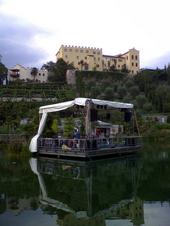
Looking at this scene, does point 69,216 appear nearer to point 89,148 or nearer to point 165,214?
point 165,214

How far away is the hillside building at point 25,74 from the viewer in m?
89.4

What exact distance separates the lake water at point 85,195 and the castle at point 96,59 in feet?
278

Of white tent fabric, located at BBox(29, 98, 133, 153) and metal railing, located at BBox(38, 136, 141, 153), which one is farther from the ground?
white tent fabric, located at BBox(29, 98, 133, 153)

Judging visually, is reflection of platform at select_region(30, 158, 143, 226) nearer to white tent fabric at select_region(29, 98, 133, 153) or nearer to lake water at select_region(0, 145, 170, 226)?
lake water at select_region(0, 145, 170, 226)

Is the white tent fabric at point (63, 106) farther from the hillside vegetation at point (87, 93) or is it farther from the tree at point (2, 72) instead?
the tree at point (2, 72)

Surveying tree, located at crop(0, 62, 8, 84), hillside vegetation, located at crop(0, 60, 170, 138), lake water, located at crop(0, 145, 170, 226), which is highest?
tree, located at crop(0, 62, 8, 84)

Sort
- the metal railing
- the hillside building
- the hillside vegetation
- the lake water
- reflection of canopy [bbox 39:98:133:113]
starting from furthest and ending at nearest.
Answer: the hillside building
the hillside vegetation
reflection of canopy [bbox 39:98:133:113]
the metal railing
the lake water

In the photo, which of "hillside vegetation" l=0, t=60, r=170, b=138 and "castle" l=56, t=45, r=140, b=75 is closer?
"hillside vegetation" l=0, t=60, r=170, b=138

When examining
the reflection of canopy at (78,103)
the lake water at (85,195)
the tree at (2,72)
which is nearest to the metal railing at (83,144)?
the reflection of canopy at (78,103)

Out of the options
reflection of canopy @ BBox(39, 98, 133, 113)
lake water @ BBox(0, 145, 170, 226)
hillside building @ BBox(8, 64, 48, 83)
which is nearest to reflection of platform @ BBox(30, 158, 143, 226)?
lake water @ BBox(0, 145, 170, 226)

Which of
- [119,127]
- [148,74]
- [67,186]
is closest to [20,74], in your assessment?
[148,74]

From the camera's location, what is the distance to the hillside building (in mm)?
89438

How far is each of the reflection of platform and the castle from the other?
3296 inches

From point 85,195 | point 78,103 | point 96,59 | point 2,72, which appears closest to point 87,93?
point 2,72
